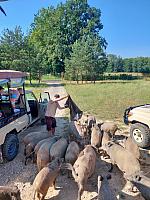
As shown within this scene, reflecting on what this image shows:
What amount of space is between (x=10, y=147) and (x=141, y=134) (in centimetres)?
445

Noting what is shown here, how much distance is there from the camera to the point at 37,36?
64750mm

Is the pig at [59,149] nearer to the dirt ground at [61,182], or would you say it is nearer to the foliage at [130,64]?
the dirt ground at [61,182]

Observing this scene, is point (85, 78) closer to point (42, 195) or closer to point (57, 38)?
point (57, 38)

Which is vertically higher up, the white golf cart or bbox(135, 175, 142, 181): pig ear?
the white golf cart

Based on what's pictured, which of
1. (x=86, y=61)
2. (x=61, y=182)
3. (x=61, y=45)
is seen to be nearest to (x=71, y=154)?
(x=61, y=182)

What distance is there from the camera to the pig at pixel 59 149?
7.40 m

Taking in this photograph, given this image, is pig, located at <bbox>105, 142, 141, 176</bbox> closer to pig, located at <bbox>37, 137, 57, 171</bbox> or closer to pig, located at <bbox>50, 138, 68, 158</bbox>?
pig, located at <bbox>50, 138, 68, 158</bbox>

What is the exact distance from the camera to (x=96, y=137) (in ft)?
28.9

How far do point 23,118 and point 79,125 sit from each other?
2.01 m

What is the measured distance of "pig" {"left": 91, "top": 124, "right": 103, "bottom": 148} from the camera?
340 inches

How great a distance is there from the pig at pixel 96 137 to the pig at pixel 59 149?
39.2 inches

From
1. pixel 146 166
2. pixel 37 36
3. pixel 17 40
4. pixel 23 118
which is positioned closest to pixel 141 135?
pixel 146 166

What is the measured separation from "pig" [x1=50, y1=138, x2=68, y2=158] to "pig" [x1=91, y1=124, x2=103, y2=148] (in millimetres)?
997

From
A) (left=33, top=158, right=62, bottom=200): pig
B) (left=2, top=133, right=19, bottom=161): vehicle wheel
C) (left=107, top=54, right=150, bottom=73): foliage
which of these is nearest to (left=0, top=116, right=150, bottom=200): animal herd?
(left=33, top=158, right=62, bottom=200): pig
